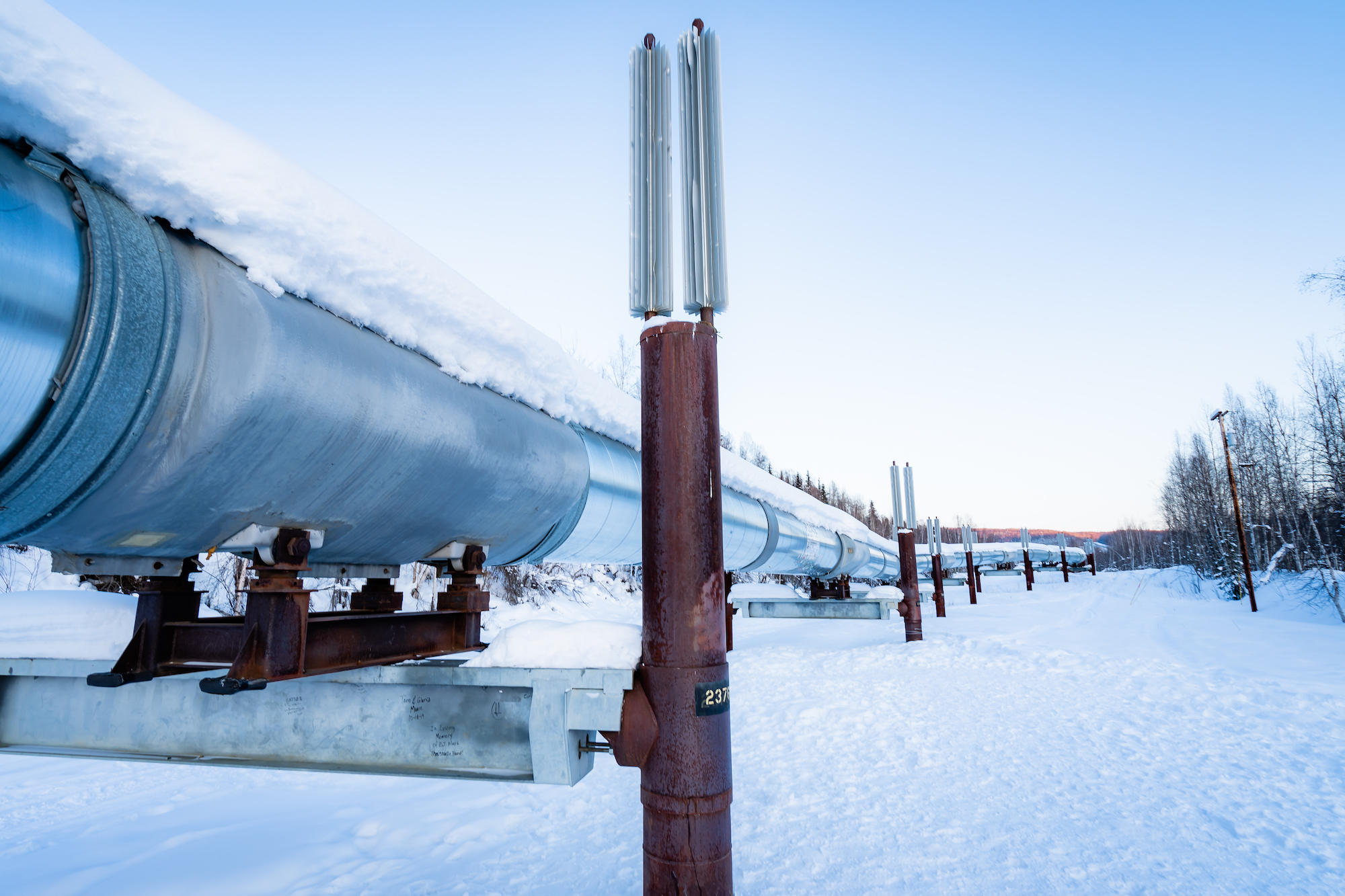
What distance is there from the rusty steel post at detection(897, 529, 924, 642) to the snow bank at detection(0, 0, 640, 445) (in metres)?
8.75

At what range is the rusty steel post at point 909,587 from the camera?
996cm

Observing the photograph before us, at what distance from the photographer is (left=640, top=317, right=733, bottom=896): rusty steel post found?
1765mm

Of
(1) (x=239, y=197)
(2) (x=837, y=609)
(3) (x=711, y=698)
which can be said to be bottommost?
(2) (x=837, y=609)

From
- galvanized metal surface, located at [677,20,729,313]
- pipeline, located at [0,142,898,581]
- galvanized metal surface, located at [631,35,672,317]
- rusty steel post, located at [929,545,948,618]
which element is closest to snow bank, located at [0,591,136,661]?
pipeline, located at [0,142,898,581]

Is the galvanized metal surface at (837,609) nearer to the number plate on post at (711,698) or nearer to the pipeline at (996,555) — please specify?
the number plate on post at (711,698)

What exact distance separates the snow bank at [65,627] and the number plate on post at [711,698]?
1.70m

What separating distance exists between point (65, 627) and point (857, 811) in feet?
12.8

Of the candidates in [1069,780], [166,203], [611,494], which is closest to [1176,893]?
[1069,780]

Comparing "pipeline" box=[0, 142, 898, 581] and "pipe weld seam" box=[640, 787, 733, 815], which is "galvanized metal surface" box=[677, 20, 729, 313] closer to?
"pipeline" box=[0, 142, 898, 581]

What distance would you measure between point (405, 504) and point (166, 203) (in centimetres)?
98

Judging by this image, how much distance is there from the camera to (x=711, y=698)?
5.93ft

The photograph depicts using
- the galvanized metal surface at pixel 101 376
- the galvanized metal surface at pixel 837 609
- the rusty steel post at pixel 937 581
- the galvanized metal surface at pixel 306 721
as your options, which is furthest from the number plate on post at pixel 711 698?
the rusty steel post at pixel 937 581

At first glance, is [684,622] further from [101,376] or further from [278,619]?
[101,376]

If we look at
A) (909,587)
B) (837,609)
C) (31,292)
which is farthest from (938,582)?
(31,292)
